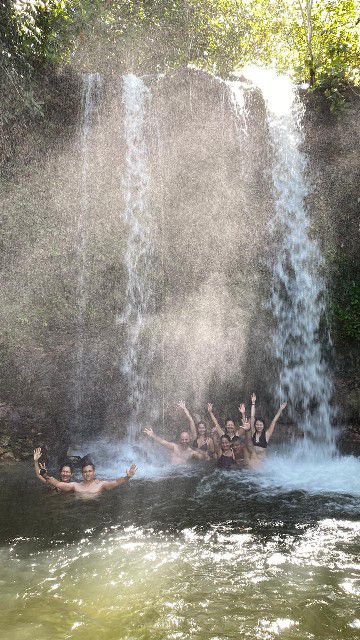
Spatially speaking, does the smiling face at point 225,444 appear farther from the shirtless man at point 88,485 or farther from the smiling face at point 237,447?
the shirtless man at point 88,485

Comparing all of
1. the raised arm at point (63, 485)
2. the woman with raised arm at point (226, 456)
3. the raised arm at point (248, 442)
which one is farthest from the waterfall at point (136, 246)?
the raised arm at point (63, 485)

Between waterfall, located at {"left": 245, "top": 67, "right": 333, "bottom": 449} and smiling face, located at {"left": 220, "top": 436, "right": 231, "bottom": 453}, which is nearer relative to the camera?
smiling face, located at {"left": 220, "top": 436, "right": 231, "bottom": 453}

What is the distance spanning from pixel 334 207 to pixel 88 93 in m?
7.80

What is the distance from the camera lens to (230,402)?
41.7 ft

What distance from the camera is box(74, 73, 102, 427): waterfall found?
12.2m

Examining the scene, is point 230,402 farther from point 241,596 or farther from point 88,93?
point 88,93

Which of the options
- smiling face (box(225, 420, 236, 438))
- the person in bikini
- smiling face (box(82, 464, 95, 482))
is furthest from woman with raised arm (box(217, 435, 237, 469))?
smiling face (box(82, 464, 95, 482))

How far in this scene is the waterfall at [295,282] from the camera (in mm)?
11867

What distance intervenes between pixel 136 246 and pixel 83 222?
5.25 ft

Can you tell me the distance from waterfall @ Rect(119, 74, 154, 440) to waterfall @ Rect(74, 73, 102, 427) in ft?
3.13

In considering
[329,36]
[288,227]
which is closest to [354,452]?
[288,227]

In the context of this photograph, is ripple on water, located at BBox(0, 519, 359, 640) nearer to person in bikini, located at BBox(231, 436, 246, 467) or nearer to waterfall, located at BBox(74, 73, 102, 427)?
person in bikini, located at BBox(231, 436, 246, 467)

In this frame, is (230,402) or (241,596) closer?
(241,596)

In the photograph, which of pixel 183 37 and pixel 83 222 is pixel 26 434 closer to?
pixel 83 222
